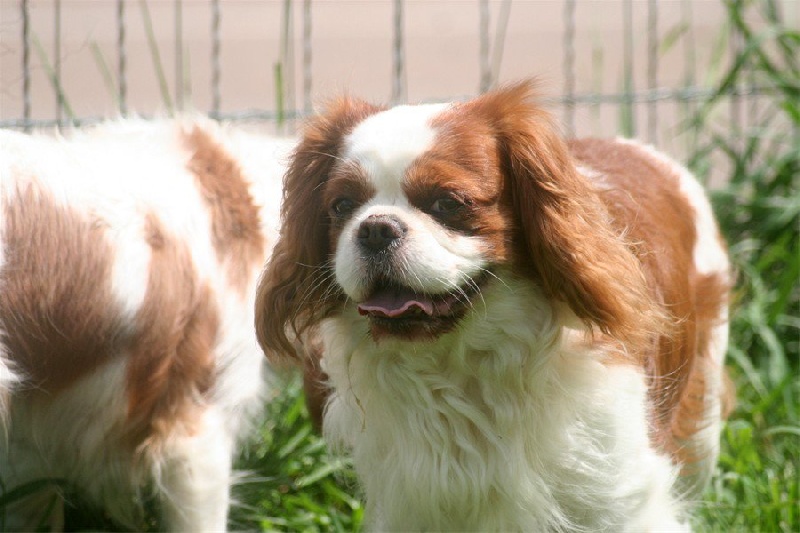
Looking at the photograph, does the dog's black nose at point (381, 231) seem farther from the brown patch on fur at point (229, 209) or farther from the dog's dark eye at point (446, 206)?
the brown patch on fur at point (229, 209)

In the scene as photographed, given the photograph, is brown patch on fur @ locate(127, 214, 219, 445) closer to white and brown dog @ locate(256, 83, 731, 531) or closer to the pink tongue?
white and brown dog @ locate(256, 83, 731, 531)

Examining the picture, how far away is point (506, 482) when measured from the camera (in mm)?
3107

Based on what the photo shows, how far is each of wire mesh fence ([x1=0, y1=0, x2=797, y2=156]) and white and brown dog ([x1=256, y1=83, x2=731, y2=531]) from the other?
59.0 inches

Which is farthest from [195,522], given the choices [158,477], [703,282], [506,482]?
[703,282]

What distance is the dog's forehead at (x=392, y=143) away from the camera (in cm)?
289

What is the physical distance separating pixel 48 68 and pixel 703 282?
8.60 feet

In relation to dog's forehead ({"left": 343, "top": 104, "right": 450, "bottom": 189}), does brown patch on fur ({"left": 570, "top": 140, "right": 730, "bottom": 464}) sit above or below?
below

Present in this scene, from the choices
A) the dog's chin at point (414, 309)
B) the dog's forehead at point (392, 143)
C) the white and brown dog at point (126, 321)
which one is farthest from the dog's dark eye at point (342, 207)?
the white and brown dog at point (126, 321)

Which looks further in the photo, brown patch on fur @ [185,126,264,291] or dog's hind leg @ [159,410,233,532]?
brown patch on fur @ [185,126,264,291]

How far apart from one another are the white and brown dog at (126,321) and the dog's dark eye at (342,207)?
55 centimetres

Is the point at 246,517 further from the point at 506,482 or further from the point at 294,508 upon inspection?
the point at 506,482

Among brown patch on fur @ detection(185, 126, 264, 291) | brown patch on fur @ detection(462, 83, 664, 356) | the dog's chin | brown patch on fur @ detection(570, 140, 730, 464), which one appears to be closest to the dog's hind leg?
brown patch on fur @ detection(185, 126, 264, 291)

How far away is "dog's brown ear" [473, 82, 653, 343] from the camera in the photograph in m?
2.91

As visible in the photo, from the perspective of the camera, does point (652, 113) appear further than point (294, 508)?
Yes
